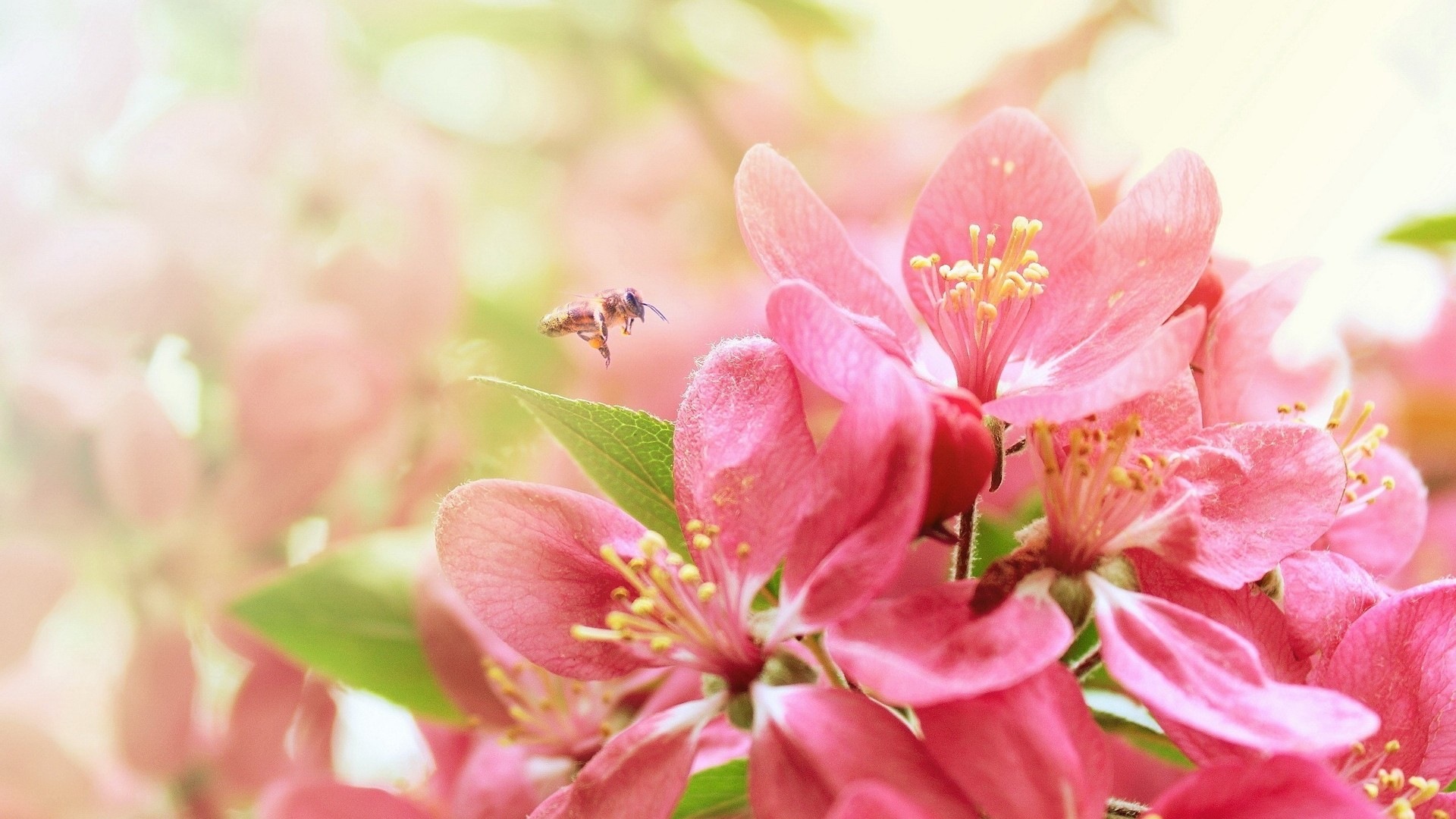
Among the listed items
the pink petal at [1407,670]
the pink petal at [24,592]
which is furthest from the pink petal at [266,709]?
the pink petal at [1407,670]

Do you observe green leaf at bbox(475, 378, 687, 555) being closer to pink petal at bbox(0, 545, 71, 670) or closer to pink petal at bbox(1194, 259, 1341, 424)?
pink petal at bbox(1194, 259, 1341, 424)

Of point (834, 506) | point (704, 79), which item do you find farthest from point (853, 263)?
point (704, 79)

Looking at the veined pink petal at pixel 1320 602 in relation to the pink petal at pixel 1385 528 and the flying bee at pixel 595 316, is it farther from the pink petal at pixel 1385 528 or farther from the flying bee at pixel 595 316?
the flying bee at pixel 595 316

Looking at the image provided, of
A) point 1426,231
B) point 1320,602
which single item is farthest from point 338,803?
point 1426,231

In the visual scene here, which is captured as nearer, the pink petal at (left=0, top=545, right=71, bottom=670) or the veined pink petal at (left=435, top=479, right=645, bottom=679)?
the veined pink petal at (left=435, top=479, right=645, bottom=679)

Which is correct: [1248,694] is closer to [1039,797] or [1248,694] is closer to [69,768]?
[1039,797]

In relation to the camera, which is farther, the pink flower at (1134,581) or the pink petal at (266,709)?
the pink petal at (266,709)

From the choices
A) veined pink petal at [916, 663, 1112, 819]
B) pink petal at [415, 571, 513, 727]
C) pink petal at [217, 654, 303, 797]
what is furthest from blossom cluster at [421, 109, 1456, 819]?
pink petal at [217, 654, 303, 797]

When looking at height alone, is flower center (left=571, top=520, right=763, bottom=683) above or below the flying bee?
below
